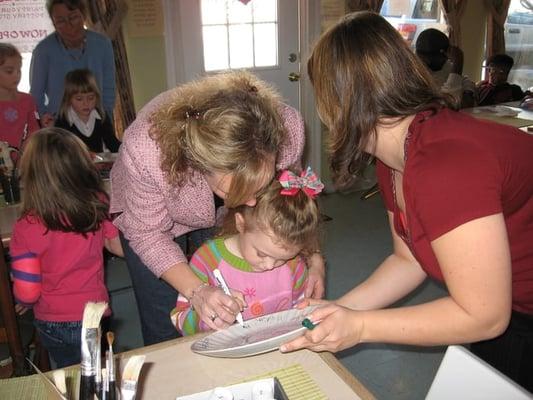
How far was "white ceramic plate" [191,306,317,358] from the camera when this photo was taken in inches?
35.5

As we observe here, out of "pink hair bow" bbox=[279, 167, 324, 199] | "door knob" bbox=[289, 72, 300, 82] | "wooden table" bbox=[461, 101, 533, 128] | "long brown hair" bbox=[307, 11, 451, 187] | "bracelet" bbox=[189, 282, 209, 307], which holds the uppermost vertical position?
"long brown hair" bbox=[307, 11, 451, 187]

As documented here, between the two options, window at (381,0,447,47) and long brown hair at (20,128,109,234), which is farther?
window at (381,0,447,47)

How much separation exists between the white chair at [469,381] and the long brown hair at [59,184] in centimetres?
118

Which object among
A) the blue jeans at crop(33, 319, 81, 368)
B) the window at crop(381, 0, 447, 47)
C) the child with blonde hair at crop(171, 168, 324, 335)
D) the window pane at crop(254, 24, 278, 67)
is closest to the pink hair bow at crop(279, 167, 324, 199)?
the child with blonde hair at crop(171, 168, 324, 335)

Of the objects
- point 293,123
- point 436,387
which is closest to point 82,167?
point 293,123

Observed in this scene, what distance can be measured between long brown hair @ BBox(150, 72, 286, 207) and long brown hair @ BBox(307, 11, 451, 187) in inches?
7.1

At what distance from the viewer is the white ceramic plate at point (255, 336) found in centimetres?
90

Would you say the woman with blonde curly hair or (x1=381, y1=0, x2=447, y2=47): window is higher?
(x1=381, y1=0, x2=447, y2=47): window

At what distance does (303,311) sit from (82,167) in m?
0.97

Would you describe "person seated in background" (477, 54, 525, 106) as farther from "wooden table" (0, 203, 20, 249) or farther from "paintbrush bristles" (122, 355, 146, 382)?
"paintbrush bristles" (122, 355, 146, 382)

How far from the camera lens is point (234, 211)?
1.35 meters

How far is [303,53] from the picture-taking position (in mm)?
3861

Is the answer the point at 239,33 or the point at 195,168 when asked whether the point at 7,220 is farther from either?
the point at 239,33

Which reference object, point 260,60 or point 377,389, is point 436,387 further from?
point 260,60
